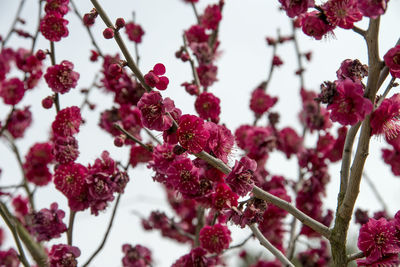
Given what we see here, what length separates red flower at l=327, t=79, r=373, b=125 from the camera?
1.45 meters

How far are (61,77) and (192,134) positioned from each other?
3.51 feet

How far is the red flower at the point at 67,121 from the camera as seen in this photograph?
88.8 inches

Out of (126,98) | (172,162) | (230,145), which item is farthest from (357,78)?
(126,98)

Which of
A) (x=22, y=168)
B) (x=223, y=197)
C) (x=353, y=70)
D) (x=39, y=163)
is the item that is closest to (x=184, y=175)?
(x=223, y=197)

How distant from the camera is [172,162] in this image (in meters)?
1.98

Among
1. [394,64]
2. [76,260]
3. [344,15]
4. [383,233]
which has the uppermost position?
[344,15]

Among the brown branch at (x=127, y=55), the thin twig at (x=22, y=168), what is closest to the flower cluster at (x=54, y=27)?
the brown branch at (x=127, y=55)

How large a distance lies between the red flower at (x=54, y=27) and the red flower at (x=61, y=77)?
6.3 inches

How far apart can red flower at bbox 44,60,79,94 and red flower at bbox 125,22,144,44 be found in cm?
101

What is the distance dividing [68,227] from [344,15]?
182cm

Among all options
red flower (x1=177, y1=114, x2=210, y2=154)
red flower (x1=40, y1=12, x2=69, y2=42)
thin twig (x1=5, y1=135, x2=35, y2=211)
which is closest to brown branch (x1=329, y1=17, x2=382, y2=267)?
red flower (x1=177, y1=114, x2=210, y2=154)

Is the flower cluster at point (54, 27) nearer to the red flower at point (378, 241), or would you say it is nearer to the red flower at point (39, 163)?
the red flower at point (39, 163)

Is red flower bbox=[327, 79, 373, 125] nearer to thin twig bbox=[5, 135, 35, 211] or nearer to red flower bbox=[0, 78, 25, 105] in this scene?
thin twig bbox=[5, 135, 35, 211]

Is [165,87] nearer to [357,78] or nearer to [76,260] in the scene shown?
A: [357,78]
